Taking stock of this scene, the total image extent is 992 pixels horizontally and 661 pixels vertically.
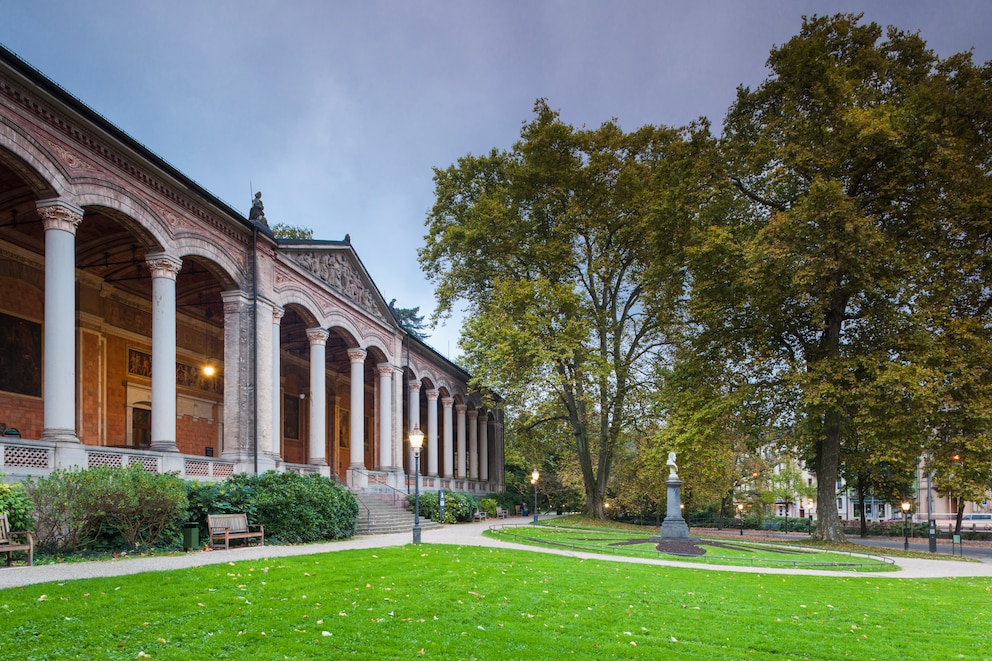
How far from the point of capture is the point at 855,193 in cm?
2373

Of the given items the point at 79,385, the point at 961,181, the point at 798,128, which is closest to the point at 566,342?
the point at 798,128

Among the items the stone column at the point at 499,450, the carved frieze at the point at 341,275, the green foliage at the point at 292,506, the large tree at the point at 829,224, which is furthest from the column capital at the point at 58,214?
the stone column at the point at 499,450

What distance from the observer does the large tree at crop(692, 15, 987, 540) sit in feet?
69.1

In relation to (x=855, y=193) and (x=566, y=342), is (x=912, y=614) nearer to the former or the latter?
(x=855, y=193)

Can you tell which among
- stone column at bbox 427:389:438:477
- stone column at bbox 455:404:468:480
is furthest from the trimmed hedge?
stone column at bbox 455:404:468:480

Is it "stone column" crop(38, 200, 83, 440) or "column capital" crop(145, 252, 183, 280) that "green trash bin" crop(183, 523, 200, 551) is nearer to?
"stone column" crop(38, 200, 83, 440)

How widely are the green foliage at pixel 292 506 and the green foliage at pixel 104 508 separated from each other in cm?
278

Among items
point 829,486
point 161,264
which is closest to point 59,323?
point 161,264

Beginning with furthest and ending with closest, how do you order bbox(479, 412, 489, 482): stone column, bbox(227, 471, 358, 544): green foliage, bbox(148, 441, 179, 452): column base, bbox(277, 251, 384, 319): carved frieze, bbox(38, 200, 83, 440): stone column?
bbox(479, 412, 489, 482): stone column
bbox(277, 251, 384, 319): carved frieze
bbox(148, 441, 179, 452): column base
bbox(227, 471, 358, 544): green foliage
bbox(38, 200, 83, 440): stone column

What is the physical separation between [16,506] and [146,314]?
14610 millimetres

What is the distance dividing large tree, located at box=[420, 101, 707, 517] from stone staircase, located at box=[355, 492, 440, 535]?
7.57 m

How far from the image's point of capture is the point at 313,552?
49.8 ft

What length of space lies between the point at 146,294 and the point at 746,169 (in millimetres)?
23139

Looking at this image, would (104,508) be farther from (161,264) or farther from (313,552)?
(161,264)
